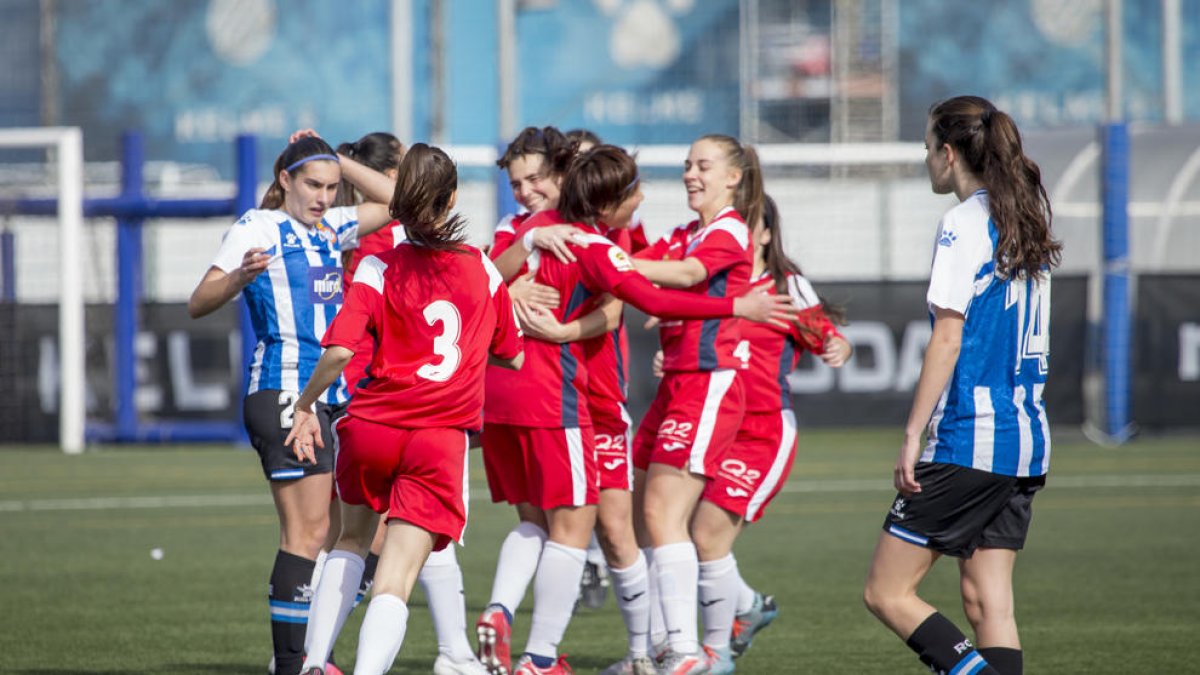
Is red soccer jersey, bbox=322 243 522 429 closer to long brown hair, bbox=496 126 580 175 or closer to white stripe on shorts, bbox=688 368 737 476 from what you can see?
white stripe on shorts, bbox=688 368 737 476

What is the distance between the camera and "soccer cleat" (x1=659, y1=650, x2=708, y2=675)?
234 inches

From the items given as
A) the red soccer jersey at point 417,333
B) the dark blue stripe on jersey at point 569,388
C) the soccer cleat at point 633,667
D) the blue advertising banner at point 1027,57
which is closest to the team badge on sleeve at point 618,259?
the dark blue stripe on jersey at point 569,388

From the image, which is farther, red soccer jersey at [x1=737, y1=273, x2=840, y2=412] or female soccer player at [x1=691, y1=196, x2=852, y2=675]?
red soccer jersey at [x1=737, y1=273, x2=840, y2=412]

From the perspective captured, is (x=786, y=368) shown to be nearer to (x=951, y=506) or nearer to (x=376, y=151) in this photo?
(x=376, y=151)

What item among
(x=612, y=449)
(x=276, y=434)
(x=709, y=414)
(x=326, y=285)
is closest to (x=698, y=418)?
(x=709, y=414)

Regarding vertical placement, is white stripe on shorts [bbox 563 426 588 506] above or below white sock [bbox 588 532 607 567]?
above

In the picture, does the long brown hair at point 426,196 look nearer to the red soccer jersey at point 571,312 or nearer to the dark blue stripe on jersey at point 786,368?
the red soccer jersey at point 571,312

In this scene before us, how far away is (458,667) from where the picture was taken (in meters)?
5.94

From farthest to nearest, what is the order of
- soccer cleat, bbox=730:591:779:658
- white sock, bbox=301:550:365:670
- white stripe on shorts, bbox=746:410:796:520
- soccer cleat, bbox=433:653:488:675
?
soccer cleat, bbox=730:591:779:658
white stripe on shorts, bbox=746:410:796:520
soccer cleat, bbox=433:653:488:675
white sock, bbox=301:550:365:670

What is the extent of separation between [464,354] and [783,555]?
499cm

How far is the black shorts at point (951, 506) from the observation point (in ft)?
15.6

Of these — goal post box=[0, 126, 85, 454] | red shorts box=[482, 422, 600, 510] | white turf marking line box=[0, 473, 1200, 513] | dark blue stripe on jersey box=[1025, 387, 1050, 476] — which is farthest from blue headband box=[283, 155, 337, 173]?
goal post box=[0, 126, 85, 454]

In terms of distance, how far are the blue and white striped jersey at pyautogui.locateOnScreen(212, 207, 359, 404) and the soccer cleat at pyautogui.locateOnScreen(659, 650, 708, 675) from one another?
5.48 feet

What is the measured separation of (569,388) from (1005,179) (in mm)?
1931
